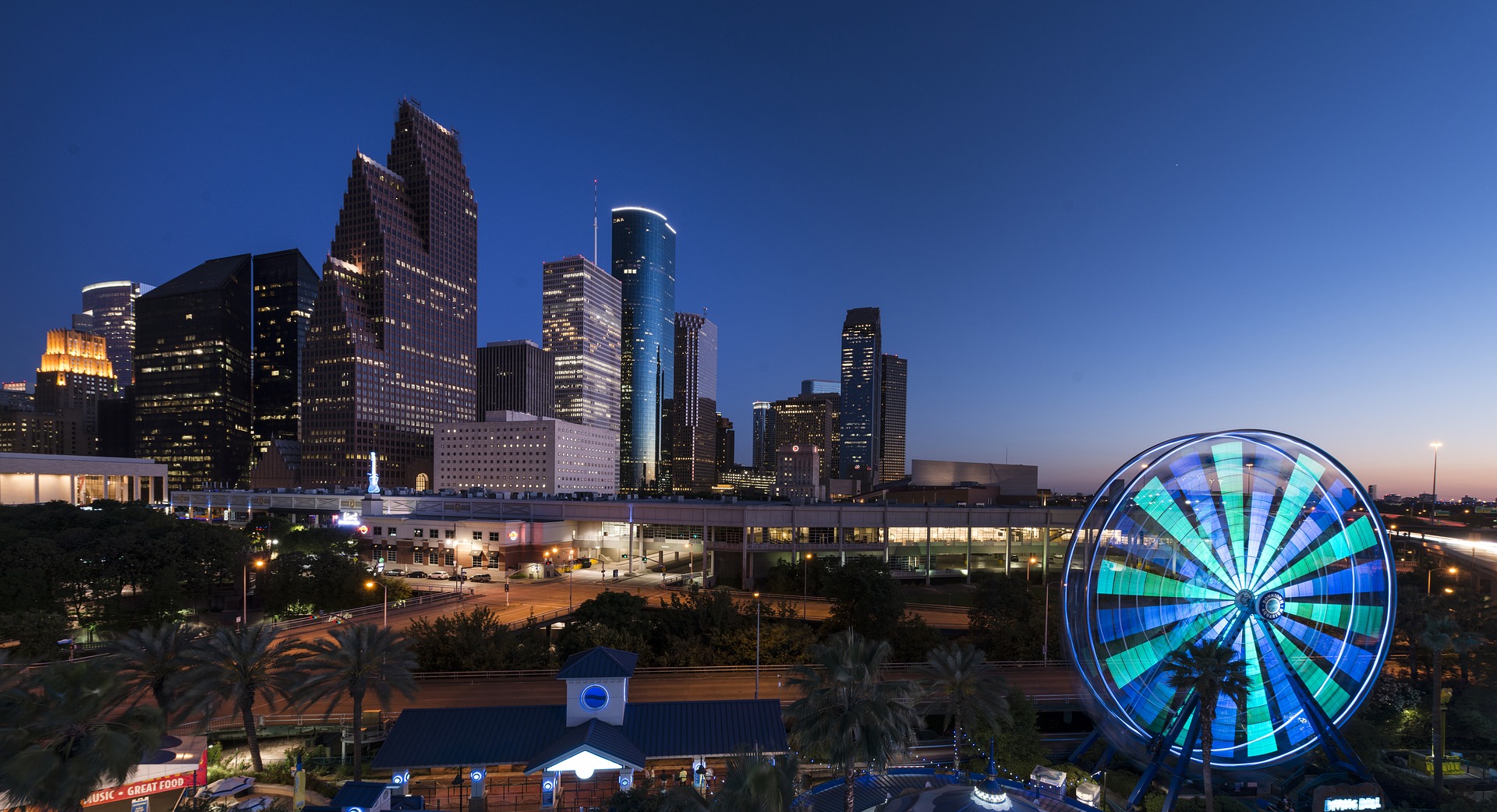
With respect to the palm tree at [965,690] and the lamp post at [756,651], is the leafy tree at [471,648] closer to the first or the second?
the lamp post at [756,651]

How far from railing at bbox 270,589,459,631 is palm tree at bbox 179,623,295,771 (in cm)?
1158

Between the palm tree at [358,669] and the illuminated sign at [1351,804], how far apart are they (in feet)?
110

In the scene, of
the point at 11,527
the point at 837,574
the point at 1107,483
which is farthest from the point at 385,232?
the point at 1107,483

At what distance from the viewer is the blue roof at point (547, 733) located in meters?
22.7

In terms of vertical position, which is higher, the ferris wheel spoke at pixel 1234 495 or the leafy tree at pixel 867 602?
the ferris wheel spoke at pixel 1234 495

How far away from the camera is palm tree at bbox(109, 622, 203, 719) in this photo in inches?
987

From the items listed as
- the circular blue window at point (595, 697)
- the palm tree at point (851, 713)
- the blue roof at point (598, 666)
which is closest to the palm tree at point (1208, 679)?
the palm tree at point (851, 713)

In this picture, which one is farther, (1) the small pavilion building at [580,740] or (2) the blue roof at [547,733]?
(2) the blue roof at [547,733]

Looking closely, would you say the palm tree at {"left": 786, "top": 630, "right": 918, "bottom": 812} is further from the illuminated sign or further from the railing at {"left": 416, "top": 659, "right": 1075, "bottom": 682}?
the illuminated sign

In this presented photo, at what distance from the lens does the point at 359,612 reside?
4678cm

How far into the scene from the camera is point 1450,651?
40.2 metres

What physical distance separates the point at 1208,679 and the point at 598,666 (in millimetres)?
20633

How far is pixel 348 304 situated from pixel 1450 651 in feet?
711

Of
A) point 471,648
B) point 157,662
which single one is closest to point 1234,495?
point 471,648
